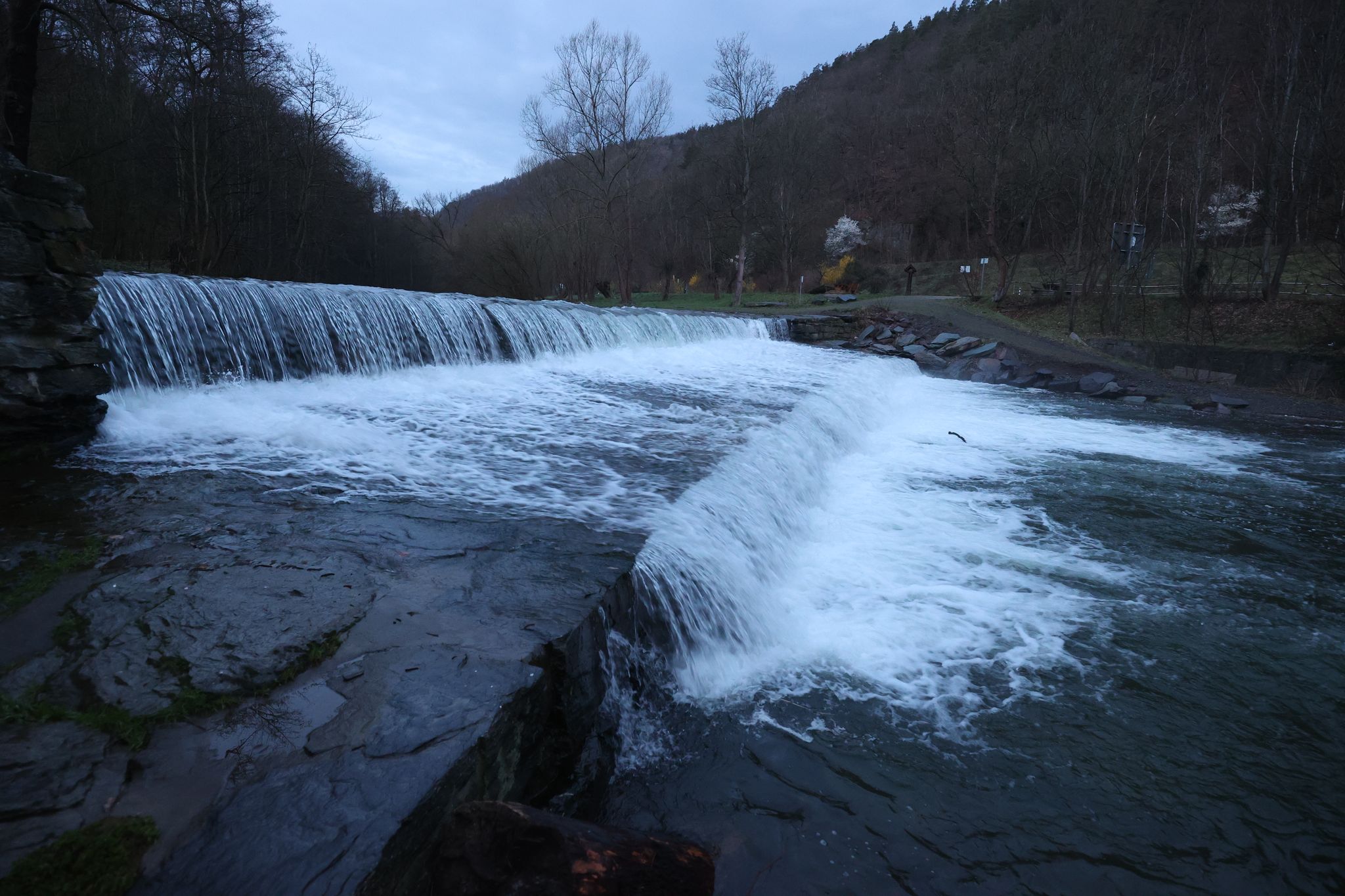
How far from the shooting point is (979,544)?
522 centimetres

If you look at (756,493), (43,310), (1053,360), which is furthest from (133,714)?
(1053,360)

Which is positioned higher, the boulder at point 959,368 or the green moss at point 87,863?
the green moss at point 87,863

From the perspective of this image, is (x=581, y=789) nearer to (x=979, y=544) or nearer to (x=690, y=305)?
(x=979, y=544)

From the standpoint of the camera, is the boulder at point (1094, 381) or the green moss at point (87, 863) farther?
the boulder at point (1094, 381)

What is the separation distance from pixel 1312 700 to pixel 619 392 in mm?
7251

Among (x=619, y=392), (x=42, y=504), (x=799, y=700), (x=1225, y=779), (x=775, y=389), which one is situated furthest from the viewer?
(x=775, y=389)

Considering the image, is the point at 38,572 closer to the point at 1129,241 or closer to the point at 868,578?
the point at 868,578

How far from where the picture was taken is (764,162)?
31.7 metres

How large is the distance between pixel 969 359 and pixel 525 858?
17690mm

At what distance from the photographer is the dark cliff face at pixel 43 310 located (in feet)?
13.3

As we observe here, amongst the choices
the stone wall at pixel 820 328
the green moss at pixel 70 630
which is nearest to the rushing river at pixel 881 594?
the green moss at pixel 70 630

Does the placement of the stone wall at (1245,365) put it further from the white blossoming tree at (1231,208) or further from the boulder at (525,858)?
the boulder at (525,858)

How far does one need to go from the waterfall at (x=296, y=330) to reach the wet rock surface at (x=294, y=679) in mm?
3822

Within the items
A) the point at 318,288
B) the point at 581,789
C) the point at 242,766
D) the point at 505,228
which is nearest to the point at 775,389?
the point at 318,288
